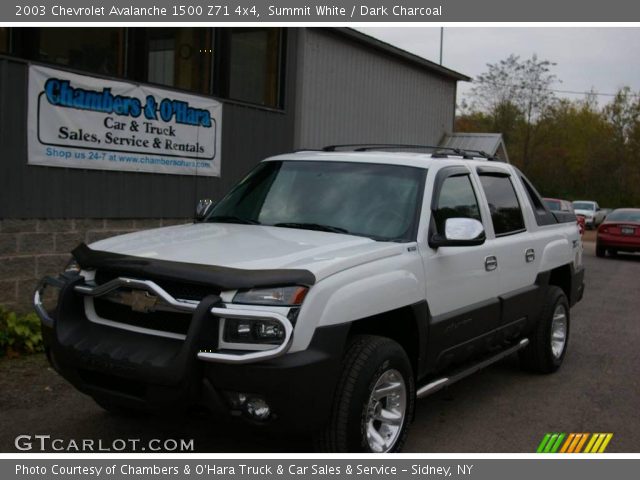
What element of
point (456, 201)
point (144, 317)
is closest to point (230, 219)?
point (144, 317)

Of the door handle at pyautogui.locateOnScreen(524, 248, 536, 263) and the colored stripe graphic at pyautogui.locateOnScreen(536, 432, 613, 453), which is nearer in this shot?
the colored stripe graphic at pyautogui.locateOnScreen(536, 432, 613, 453)

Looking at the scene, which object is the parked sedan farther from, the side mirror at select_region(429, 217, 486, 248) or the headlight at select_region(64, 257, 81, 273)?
the headlight at select_region(64, 257, 81, 273)

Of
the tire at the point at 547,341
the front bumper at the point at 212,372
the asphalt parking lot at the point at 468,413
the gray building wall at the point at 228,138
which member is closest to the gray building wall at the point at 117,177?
the gray building wall at the point at 228,138

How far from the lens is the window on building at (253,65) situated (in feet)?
35.1

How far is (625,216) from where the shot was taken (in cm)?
2175

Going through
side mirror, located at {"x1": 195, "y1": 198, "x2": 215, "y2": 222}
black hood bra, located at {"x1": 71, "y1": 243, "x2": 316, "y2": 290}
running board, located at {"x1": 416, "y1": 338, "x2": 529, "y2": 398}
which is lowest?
running board, located at {"x1": 416, "y1": 338, "x2": 529, "y2": 398}

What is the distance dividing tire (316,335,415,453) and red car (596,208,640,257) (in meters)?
18.6

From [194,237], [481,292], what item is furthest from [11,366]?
[481,292]

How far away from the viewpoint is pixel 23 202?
774 centimetres

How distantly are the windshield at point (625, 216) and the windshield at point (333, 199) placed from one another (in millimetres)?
18318

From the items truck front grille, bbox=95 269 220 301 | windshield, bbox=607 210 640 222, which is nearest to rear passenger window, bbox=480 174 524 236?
truck front grille, bbox=95 269 220 301

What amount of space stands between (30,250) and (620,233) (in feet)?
58.8

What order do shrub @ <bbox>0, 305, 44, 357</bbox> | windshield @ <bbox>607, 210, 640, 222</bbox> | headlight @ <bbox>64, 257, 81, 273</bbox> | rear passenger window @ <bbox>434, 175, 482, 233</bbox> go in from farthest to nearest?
windshield @ <bbox>607, 210, 640, 222</bbox> → shrub @ <bbox>0, 305, 44, 357</bbox> → rear passenger window @ <bbox>434, 175, 482, 233</bbox> → headlight @ <bbox>64, 257, 81, 273</bbox>

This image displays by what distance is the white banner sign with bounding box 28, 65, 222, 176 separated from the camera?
793cm
